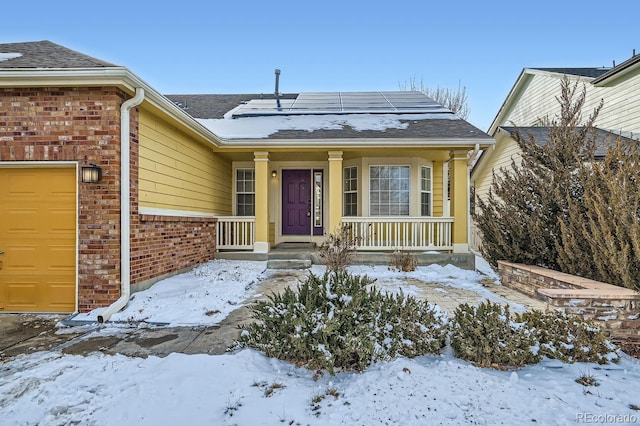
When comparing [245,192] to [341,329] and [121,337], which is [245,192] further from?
[341,329]

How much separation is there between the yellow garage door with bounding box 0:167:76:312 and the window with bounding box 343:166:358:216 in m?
6.24

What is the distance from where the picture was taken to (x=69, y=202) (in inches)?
179

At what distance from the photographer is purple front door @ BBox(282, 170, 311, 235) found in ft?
31.2

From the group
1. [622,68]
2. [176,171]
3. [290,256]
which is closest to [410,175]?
[290,256]

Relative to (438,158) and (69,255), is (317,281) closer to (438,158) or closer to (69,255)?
(69,255)

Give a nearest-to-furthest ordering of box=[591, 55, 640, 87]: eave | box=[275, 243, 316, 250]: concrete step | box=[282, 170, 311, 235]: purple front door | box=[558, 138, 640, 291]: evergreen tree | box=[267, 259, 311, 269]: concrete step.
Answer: box=[558, 138, 640, 291]: evergreen tree, box=[267, 259, 311, 269]: concrete step, box=[591, 55, 640, 87]: eave, box=[275, 243, 316, 250]: concrete step, box=[282, 170, 311, 235]: purple front door

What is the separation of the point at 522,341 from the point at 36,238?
5.88 m

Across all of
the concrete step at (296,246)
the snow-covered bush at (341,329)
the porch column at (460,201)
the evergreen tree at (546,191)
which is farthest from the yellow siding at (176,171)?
the evergreen tree at (546,191)

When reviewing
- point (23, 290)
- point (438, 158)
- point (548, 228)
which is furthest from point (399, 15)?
point (23, 290)

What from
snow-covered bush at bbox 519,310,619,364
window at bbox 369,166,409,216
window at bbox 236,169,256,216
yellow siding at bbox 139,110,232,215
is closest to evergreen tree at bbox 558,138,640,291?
snow-covered bush at bbox 519,310,619,364

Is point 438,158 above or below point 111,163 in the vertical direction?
above

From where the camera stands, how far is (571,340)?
2.96 metres

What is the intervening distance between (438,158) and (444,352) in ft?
22.9

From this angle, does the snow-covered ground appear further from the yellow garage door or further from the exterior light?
the exterior light
